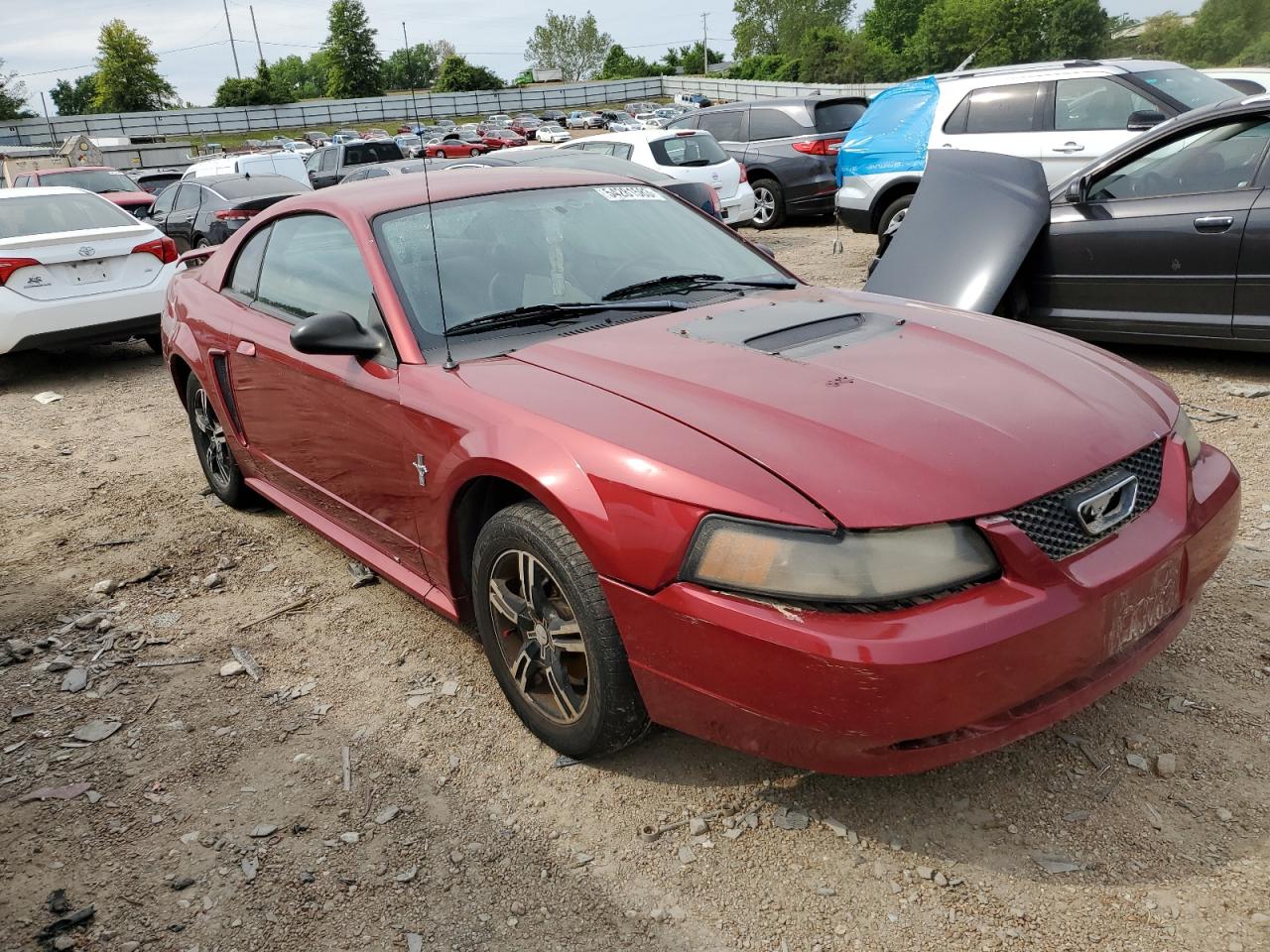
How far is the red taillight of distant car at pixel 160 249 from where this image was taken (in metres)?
8.25

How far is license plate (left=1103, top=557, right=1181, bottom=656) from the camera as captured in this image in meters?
2.18

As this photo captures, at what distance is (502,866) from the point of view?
2.40 metres

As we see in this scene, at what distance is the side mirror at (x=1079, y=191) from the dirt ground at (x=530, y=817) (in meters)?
2.86

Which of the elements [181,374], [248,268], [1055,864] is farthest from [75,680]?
[1055,864]

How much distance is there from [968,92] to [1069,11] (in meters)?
66.5

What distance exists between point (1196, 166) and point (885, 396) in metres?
4.28

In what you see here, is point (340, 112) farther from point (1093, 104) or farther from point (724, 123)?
point (1093, 104)

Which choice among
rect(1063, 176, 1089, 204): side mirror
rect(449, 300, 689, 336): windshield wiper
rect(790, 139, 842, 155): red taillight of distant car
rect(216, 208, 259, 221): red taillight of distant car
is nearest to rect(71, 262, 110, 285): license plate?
rect(216, 208, 259, 221): red taillight of distant car

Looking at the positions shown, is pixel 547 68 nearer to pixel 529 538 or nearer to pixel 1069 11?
pixel 1069 11

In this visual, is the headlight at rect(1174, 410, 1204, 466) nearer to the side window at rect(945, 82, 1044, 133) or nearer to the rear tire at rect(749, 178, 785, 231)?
the side window at rect(945, 82, 1044, 133)

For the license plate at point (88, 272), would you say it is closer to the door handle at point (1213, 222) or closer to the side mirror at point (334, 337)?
the side mirror at point (334, 337)

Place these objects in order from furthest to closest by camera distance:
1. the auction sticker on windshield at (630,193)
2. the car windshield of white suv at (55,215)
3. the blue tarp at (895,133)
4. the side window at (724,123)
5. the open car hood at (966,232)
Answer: the side window at (724,123)
the blue tarp at (895,133)
the car windshield of white suv at (55,215)
the open car hood at (966,232)
the auction sticker on windshield at (630,193)

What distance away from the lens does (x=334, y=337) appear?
9.90ft

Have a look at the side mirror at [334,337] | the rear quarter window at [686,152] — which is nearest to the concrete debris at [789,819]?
the side mirror at [334,337]
